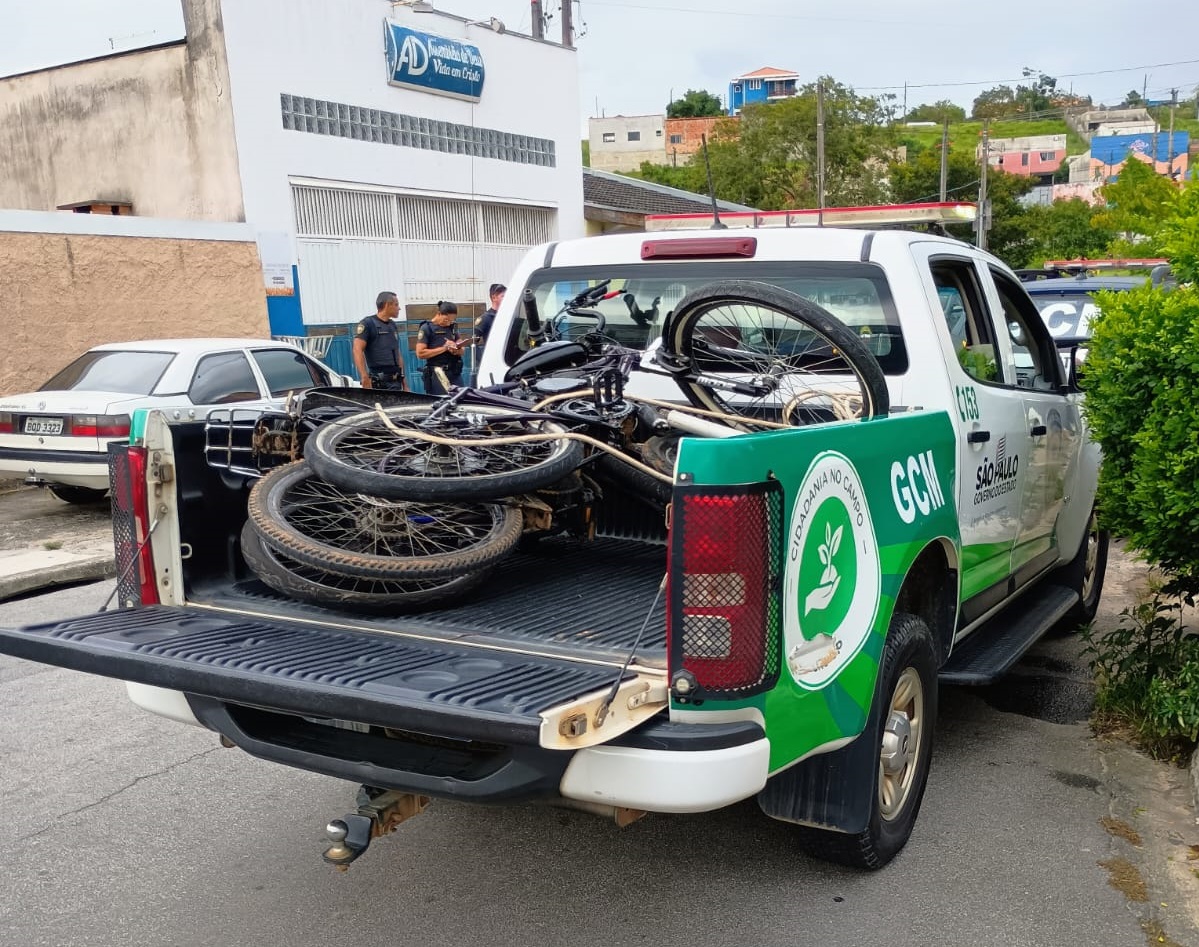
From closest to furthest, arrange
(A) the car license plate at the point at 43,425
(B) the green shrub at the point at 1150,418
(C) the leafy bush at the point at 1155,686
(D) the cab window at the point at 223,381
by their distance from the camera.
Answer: (B) the green shrub at the point at 1150,418, (C) the leafy bush at the point at 1155,686, (A) the car license plate at the point at 43,425, (D) the cab window at the point at 223,381

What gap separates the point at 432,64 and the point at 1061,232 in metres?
34.9

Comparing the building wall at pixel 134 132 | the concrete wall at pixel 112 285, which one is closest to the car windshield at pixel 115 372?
the concrete wall at pixel 112 285

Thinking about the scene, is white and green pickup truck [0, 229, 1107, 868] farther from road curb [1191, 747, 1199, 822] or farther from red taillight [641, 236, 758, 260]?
road curb [1191, 747, 1199, 822]

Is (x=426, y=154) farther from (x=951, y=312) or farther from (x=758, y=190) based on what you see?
(x=758, y=190)

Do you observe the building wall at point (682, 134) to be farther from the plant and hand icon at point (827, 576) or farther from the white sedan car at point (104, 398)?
the plant and hand icon at point (827, 576)

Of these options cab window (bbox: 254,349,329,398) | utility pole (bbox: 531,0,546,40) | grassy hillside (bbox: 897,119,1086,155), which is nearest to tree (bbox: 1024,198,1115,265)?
utility pole (bbox: 531,0,546,40)

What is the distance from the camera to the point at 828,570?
118 inches

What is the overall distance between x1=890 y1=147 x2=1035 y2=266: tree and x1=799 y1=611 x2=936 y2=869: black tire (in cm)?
4450

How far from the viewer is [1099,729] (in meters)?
4.97

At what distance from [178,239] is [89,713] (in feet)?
32.3

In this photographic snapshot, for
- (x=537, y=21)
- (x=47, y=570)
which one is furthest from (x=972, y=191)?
(x=47, y=570)

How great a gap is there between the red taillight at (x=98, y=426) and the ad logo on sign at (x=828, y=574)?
780cm

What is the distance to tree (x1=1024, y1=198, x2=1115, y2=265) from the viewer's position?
1554 inches

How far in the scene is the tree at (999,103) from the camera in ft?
367
